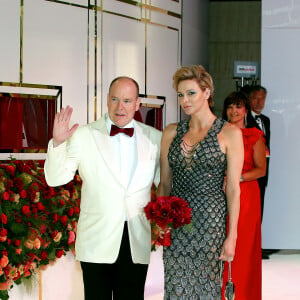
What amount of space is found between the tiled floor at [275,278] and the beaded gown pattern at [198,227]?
95.8 inches

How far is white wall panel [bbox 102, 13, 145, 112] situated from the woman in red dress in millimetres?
1820

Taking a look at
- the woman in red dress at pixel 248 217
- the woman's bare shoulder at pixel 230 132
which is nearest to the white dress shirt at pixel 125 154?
the woman's bare shoulder at pixel 230 132

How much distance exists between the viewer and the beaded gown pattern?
11.8 ft

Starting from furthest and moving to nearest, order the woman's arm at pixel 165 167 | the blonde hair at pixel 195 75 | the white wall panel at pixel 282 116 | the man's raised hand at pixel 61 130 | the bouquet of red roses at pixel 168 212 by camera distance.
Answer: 1. the white wall panel at pixel 282 116
2. the woman's arm at pixel 165 167
3. the blonde hair at pixel 195 75
4. the bouquet of red roses at pixel 168 212
5. the man's raised hand at pixel 61 130

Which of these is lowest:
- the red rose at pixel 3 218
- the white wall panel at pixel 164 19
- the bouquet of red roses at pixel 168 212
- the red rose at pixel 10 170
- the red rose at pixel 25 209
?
the red rose at pixel 3 218

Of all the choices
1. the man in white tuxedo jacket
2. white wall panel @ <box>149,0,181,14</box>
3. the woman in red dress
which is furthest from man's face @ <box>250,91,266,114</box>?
the man in white tuxedo jacket

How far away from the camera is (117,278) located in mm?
3422

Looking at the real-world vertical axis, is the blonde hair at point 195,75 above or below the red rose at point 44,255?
above

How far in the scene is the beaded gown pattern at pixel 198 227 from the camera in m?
3.60

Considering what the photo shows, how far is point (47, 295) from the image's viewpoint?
462cm

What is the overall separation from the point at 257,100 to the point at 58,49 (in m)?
2.74

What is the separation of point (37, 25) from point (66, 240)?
2483mm

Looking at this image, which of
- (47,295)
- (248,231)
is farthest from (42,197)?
(248,231)

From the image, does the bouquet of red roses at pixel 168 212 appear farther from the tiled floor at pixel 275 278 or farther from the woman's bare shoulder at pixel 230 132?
the tiled floor at pixel 275 278
